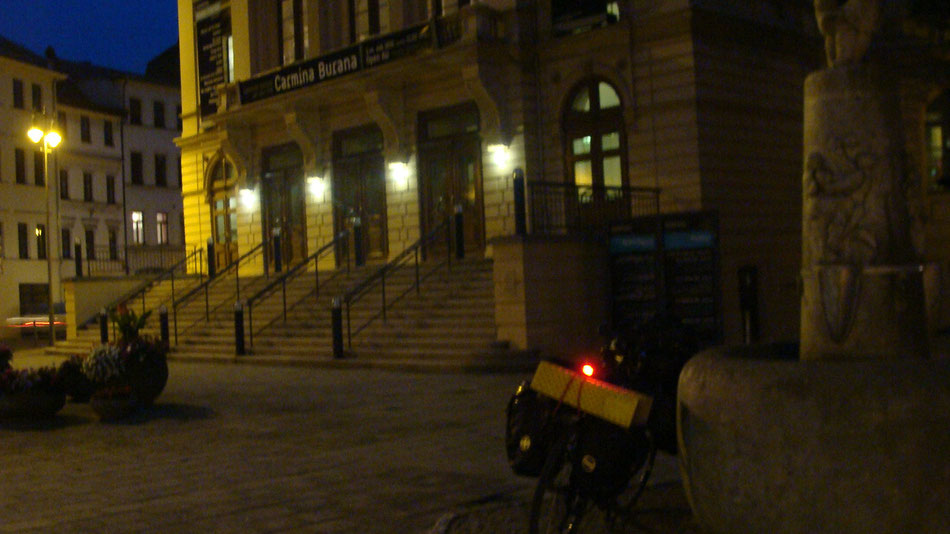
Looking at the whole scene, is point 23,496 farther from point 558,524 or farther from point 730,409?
point 730,409

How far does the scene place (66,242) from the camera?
2044 inches

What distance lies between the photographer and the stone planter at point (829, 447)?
446 cm

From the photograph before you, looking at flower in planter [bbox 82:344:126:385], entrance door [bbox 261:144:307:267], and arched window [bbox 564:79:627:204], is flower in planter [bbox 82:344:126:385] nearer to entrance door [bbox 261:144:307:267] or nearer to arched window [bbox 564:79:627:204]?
arched window [bbox 564:79:627:204]

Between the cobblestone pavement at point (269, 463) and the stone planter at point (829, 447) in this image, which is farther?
the cobblestone pavement at point (269, 463)

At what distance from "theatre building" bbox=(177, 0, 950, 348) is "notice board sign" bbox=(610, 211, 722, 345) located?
0.45ft

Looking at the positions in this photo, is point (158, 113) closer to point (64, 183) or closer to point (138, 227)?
point (138, 227)

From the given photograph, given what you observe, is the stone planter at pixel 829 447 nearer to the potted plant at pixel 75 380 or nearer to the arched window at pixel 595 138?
the potted plant at pixel 75 380

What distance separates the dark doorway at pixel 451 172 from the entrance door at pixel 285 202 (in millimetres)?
4812

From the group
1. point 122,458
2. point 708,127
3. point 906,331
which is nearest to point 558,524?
point 906,331

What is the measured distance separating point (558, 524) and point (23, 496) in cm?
439

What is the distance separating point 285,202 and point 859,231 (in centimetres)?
2379

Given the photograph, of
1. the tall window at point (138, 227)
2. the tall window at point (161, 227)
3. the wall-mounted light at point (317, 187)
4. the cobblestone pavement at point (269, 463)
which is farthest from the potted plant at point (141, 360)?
the tall window at point (161, 227)

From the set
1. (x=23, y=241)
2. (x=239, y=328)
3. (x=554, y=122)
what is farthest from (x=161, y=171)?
(x=554, y=122)

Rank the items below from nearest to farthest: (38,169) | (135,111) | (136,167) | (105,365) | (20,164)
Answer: (105,365) → (20,164) → (38,169) → (136,167) → (135,111)
